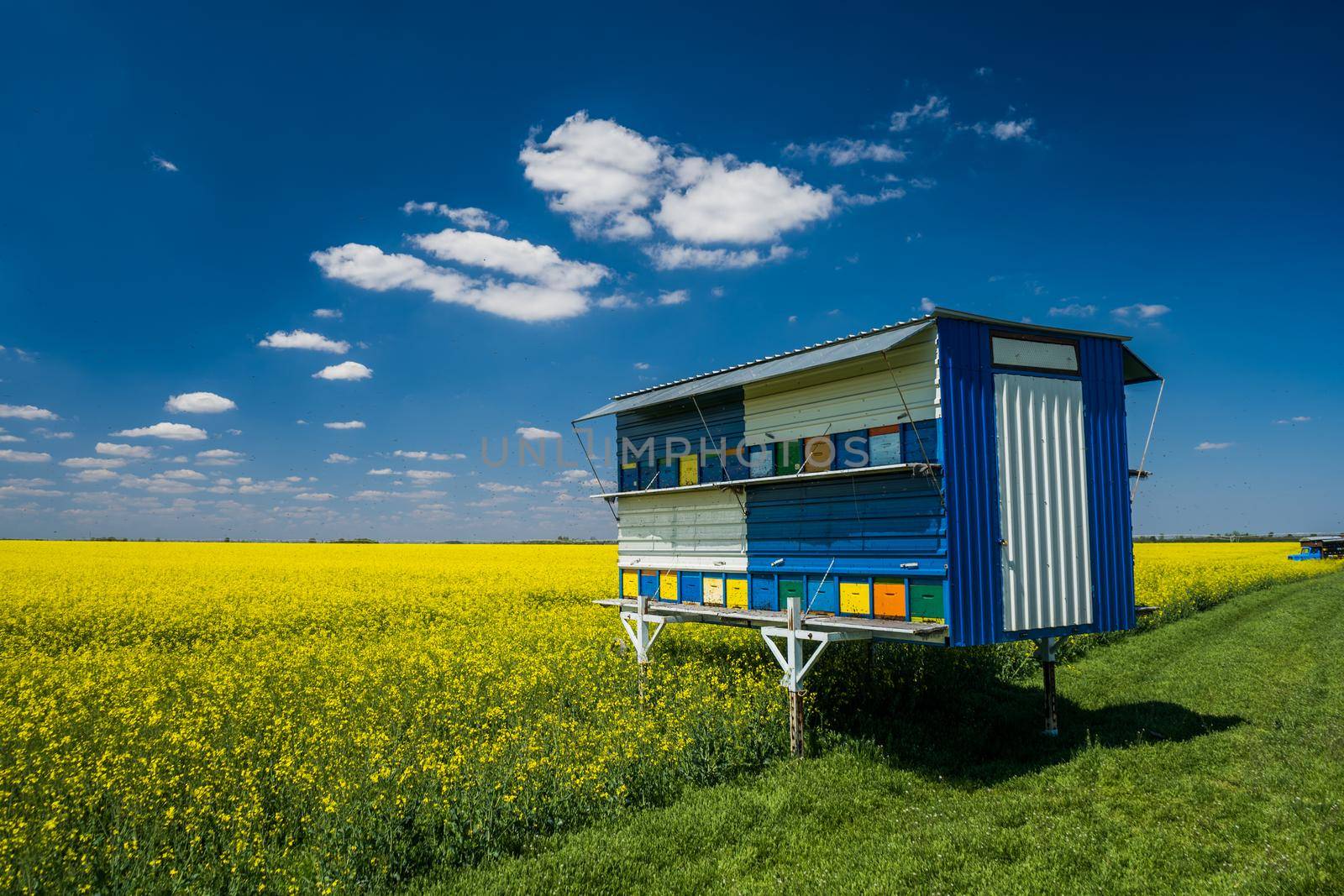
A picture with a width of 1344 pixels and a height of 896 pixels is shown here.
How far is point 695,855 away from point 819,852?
1.27 m

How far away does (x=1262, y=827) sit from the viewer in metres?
8.02

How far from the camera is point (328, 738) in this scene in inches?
385

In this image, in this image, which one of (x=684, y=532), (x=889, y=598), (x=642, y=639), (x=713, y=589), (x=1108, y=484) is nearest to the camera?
(x=889, y=598)

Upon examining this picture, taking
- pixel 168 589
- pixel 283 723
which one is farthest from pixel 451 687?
pixel 168 589

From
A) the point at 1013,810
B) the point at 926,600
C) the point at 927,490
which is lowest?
the point at 1013,810

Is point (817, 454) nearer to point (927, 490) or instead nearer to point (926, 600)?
point (927, 490)

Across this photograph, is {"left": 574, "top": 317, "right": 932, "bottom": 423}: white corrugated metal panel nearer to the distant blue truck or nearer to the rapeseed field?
the rapeseed field

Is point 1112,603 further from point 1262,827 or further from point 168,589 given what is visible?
point 168,589

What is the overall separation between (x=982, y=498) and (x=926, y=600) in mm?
1596

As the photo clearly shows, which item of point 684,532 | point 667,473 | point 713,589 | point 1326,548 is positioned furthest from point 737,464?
point 1326,548

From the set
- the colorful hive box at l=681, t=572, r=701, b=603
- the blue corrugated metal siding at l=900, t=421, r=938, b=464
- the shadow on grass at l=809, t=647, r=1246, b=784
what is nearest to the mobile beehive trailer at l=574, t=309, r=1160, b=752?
the blue corrugated metal siding at l=900, t=421, r=938, b=464

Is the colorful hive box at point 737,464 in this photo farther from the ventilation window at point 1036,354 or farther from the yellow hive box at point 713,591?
the ventilation window at point 1036,354

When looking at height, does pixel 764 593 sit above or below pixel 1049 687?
above

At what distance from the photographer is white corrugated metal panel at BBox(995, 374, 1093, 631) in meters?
10.4
